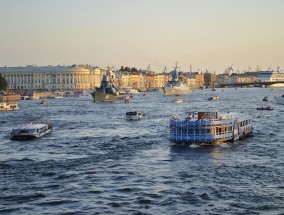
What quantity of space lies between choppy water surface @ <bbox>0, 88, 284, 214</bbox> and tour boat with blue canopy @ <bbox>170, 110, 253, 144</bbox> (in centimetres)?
74

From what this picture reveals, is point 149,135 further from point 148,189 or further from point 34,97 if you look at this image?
point 34,97

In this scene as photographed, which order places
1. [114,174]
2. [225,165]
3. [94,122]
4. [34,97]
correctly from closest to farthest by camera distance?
1. [114,174]
2. [225,165]
3. [94,122]
4. [34,97]

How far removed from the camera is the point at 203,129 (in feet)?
128

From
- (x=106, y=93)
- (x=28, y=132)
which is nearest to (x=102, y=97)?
(x=106, y=93)

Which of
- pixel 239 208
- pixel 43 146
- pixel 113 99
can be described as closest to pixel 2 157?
pixel 43 146

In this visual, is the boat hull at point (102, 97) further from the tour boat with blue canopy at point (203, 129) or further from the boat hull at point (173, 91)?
the tour boat with blue canopy at point (203, 129)

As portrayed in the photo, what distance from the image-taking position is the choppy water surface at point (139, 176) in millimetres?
23516

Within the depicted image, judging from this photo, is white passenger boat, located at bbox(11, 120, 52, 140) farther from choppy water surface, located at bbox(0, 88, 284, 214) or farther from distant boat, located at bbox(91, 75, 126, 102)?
distant boat, located at bbox(91, 75, 126, 102)

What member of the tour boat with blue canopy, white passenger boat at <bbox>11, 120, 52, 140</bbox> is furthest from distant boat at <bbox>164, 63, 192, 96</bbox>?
the tour boat with blue canopy

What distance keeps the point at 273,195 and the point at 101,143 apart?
20.3 meters

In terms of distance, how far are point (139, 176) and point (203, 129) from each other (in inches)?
433

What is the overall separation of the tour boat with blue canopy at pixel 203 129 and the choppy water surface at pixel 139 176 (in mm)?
737

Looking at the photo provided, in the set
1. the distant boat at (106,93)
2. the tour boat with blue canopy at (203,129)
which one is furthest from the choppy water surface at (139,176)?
the distant boat at (106,93)

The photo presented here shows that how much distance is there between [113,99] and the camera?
419ft
